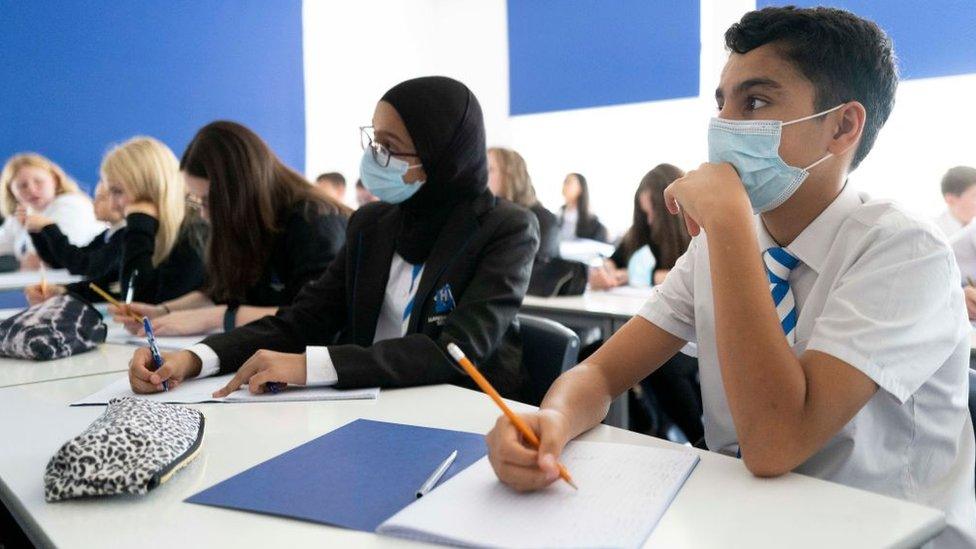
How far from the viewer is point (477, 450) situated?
3.51 feet

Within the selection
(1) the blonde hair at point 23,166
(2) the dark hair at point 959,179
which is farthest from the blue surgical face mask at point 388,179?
(1) the blonde hair at point 23,166

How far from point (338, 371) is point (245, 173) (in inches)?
45.7

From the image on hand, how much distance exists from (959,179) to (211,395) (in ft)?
14.4

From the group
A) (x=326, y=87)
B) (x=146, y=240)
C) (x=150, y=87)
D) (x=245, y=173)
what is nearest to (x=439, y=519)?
(x=245, y=173)

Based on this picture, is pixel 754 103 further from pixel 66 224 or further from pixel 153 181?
pixel 66 224

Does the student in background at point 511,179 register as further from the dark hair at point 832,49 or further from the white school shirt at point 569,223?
the dark hair at point 832,49

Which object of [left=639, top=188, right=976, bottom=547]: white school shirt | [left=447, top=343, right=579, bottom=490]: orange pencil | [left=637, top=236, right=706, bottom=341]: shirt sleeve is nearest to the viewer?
[left=447, top=343, right=579, bottom=490]: orange pencil

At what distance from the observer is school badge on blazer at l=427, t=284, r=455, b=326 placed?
5.74ft

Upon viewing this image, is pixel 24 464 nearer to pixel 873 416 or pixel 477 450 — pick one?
pixel 477 450

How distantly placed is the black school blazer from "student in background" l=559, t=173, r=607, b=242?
5.21 meters

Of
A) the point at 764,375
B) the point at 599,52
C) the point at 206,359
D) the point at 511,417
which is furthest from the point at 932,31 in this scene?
the point at 511,417

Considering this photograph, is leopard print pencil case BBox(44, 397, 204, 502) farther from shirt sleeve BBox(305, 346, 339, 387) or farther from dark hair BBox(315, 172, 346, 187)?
dark hair BBox(315, 172, 346, 187)

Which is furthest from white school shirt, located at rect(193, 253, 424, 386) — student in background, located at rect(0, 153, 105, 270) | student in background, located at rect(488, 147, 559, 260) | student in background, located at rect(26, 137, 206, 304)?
student in background, located at rect(0, 153, 105, 270)

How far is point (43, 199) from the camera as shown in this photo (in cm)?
494
